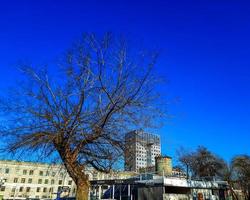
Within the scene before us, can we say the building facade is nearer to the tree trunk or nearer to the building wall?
the building wall

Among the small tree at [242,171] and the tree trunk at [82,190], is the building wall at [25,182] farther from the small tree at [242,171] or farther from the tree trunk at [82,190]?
the tree trunk at [82,190]

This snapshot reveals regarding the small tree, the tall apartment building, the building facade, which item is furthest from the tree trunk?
the building facade

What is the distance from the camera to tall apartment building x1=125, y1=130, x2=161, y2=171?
37.1 ft

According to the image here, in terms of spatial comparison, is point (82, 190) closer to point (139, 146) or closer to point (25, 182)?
point (139, 146)

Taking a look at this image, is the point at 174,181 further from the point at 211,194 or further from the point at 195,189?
the point at 211,194

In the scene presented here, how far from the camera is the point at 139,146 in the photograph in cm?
1203

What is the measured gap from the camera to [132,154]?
11883 mm

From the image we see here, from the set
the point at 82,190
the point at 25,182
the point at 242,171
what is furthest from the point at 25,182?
the point at 82,190

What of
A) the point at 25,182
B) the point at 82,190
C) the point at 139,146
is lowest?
the point at 82,190

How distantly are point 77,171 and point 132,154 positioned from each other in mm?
2597

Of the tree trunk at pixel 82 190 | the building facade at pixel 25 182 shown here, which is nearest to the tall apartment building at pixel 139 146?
the tree trunk at pixel 82 190

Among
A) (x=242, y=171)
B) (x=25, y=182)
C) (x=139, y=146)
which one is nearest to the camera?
(x=139, y=146)

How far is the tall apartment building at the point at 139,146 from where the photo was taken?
11.3 m

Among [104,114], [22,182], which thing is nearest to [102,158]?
[104,114]
